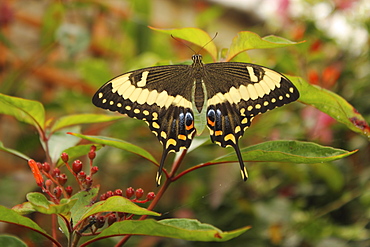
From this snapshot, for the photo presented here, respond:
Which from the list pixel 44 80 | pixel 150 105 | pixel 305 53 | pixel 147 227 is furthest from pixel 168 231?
pixel 44 80

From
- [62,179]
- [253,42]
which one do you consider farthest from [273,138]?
[62,179]

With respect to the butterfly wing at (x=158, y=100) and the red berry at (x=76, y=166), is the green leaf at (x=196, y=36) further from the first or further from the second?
the red berry at (x=76, y=166)

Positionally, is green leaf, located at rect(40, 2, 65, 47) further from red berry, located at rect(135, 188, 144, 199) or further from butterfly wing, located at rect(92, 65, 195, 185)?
red berry, located at rect(135, 188, 144, 199)

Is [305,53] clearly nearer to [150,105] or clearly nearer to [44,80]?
[150,105]

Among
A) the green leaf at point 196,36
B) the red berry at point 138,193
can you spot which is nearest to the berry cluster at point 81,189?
the red berry at point 138,193

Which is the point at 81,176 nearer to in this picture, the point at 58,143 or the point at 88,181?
the point at 88,181
